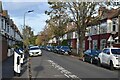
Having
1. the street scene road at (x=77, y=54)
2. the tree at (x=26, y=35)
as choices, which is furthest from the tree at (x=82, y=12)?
the tree at (x=26, y=35)

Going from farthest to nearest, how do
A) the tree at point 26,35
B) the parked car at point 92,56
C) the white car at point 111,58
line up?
1. the tree at point 26,35
2. the parked car at point 92,56
3. the white car at point 111,58

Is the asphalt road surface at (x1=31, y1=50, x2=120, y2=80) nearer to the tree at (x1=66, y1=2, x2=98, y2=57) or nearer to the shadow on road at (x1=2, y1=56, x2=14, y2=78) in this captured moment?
the shadow on road at (x1=2, y1=56, x2=14, y2=78)

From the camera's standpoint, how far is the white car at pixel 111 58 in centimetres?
2316

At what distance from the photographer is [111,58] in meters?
23.8

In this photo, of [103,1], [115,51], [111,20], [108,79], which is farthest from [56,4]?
[108,79]

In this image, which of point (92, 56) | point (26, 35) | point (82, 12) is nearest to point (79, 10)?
point (82, 12)

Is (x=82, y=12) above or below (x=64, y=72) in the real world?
above

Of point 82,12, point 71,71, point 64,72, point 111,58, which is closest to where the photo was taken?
point 64,72

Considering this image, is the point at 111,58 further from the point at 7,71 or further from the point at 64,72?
the point at 7,71

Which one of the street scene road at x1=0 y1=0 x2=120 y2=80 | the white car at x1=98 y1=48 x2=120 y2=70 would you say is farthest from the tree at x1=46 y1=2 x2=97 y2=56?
the white car at x1=98 y1=48 x2=120 y2=70

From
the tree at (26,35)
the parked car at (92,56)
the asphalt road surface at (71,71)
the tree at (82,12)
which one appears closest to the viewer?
the asphalt road surface at (71,71)

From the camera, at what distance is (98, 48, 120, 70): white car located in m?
23.2

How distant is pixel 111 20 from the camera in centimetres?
5409

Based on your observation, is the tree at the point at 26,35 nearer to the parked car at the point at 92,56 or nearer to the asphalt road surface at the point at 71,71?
the parked car at the point at 92,56
